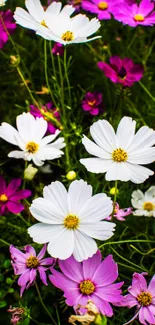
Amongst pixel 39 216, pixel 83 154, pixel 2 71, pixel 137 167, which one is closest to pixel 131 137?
pixel 137 167

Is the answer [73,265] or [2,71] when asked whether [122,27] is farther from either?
[73,265]

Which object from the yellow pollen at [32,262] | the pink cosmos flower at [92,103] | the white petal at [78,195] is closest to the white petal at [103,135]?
the white petal at [78,195]

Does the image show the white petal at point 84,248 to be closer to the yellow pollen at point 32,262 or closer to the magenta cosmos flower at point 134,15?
the yellow pollen at point 32,262

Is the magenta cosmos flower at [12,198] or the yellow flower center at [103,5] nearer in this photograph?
the magenta cosmos flower at [12,198]

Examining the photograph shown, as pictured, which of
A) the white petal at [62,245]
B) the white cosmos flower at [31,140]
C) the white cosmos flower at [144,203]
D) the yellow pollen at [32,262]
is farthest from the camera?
the white cosmos flower at [144,203]

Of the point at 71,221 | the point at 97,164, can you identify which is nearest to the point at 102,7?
the point at 97,164

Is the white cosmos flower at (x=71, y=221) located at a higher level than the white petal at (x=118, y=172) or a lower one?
lower

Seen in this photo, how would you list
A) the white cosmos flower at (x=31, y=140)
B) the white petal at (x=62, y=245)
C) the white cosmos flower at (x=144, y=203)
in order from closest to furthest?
the white petal at (x=62, y=245) → the white cosmos flower at (x=31, y=140) → the white cosmos flower at (x=144, y=203)
